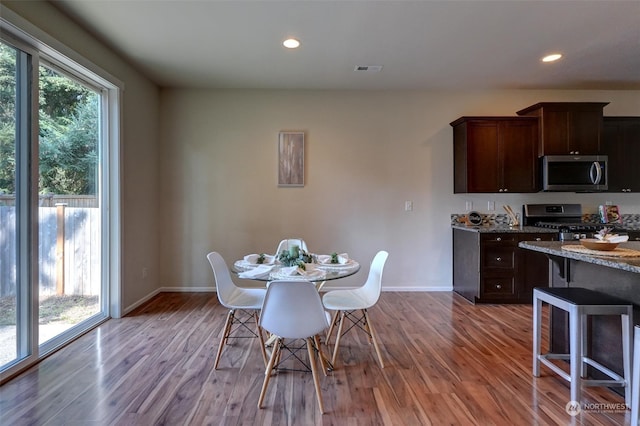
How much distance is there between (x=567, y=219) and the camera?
4133 millimetres

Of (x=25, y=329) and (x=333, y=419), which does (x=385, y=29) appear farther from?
(x=25, y=329)

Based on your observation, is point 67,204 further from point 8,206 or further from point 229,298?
point 229,298

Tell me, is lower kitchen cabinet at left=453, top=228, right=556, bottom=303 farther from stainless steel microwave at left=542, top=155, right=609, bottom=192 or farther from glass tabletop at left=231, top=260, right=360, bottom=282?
glass tabletop at left=231, top=260, right=360, bottom=282

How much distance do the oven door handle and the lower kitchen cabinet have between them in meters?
0.96

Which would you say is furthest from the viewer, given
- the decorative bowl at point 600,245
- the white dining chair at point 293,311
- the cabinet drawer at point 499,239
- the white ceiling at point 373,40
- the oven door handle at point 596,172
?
Result: the oven door handle at point 596,172

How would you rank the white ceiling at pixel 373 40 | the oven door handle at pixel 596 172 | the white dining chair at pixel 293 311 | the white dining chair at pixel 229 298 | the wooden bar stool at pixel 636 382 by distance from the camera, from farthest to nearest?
the oven door handle at pixel 596 172 < the white ceiling at pixel 373 40 < the white dining chair at pixel 229 298 < the white dining chair at pixel 293 311 < the wooden bar stool at pixel 636 382

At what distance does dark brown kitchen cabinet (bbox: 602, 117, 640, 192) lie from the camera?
4008mm

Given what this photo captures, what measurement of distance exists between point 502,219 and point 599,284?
2.26 meters

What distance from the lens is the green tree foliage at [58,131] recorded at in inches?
82.6

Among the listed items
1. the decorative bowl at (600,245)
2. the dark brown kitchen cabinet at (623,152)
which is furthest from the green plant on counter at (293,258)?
the dark brown kitchen cabinet at (623,152)

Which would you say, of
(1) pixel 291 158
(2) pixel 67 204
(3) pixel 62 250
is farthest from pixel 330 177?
(3) pixel 62 250

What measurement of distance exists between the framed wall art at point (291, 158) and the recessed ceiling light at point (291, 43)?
50.2 inches

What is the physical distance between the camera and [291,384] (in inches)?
80.7

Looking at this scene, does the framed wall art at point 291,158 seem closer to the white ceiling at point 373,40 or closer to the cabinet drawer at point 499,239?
the white ceiling at point 373,40
